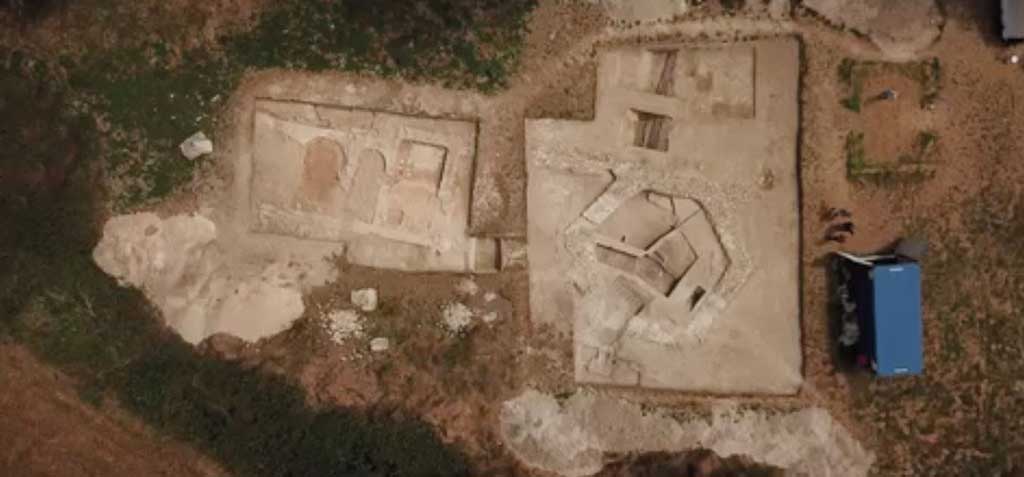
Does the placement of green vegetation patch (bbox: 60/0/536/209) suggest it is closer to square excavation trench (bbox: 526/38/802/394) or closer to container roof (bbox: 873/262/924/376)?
square excavation trench (bbox: 526/38/802/394)

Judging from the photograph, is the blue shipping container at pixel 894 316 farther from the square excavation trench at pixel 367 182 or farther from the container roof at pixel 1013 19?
the square excavation trench at pixel 367 182

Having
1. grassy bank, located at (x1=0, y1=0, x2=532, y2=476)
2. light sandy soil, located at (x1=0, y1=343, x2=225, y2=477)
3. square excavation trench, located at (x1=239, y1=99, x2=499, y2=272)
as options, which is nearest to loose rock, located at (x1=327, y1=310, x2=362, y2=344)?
square excavation trench, located at (x1=239, y1=99, x2=499, y2=272)

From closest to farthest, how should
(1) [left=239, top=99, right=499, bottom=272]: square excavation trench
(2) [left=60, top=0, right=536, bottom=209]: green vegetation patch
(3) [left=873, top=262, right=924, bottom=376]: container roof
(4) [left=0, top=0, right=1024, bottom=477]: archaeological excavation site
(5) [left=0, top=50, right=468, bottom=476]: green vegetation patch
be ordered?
(5) [left=0, top=50, right=468, bottom=476]: green vegetation patch, (3) [left=873, top=262, right=924, bottom=376]: container roof, (4) [left=0, top=0, right=1024, bottom=477]: archaeological excavation site, (2) [left=60, top=0, right=536, bottom=209]: green vegetation patch, (1) [left=239, top=99, right=499, bottom=272]: square excavation trench

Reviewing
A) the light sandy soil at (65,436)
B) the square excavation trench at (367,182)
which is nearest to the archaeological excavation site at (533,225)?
the square excavation trench at (367,182)

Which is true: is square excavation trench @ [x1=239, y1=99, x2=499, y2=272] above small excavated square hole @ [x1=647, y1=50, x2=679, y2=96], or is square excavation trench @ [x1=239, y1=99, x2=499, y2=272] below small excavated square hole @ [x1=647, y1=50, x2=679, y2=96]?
below

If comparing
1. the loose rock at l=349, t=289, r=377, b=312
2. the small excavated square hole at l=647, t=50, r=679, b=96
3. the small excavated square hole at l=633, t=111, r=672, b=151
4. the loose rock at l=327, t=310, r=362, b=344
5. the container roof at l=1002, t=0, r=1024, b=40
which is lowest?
the loose rock at l=327, t=310, r=362, b=344

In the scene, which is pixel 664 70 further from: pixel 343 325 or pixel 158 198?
pixel 158 198
